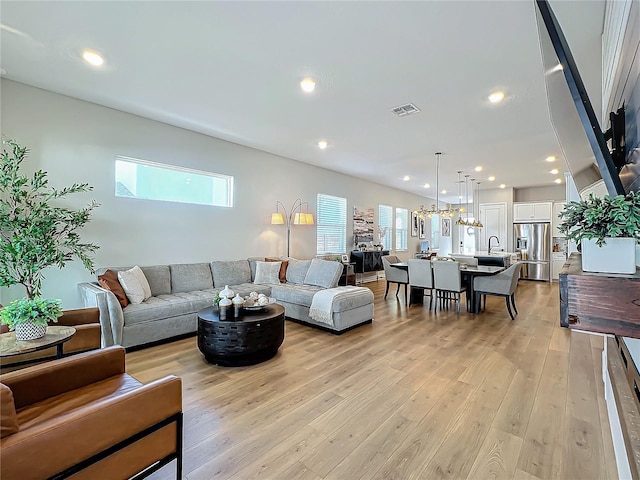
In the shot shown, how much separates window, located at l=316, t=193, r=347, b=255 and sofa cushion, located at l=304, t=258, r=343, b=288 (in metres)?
2.18

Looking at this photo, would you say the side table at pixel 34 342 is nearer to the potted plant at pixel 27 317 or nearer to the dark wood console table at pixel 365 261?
the potted plant at pixel 27 317

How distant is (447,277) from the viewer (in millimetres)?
5117

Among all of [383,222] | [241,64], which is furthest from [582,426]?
[383,222]

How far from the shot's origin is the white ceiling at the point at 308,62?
87.7 inches

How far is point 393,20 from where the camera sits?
226cm

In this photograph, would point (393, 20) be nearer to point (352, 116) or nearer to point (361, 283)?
point (352, 116)

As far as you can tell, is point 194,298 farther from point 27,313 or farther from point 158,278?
point 27,313

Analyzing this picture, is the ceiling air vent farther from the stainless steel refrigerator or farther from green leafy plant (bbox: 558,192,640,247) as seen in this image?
the stainless steel refrigerator

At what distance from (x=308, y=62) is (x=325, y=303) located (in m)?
2.84

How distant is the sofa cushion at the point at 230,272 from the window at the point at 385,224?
198 inches

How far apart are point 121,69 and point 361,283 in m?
6.86

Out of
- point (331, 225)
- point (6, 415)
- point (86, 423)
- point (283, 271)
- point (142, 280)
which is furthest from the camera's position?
point (331, 225)

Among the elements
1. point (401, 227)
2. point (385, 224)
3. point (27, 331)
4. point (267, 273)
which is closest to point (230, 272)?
point (267, 273)

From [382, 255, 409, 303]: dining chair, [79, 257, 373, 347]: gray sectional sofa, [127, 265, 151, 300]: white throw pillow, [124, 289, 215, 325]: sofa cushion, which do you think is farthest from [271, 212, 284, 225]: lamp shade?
[127, 265, 151, 300]: white throw pillow
